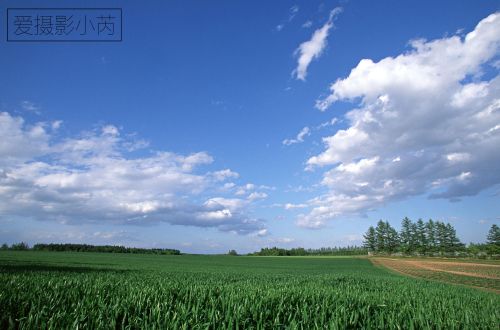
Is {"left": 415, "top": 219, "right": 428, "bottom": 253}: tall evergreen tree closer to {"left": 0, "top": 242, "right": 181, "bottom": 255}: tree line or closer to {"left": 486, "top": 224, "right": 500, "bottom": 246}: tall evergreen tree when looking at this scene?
{"left": 486, "top": 224, "right": 500, "bottom": 246}: tall evergreen tree

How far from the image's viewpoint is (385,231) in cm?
14550

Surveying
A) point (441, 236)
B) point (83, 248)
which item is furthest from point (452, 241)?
point (83, 248)

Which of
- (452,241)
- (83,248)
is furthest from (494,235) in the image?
(83,248)

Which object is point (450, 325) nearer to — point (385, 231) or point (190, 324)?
point (190, 324)

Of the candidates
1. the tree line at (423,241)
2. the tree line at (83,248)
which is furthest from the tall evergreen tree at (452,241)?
the tree line at (83,248)

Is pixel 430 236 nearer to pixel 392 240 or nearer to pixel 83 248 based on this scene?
pixel 392 240

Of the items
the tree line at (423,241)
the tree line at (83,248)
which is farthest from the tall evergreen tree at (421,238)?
the tree line at (83,248)

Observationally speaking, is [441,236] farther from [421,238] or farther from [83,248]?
[83,248]

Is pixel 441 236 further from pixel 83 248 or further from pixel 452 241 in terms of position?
pixel 83 248

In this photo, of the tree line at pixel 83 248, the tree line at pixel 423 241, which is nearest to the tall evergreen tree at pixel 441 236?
the tree line at pixel 423 241

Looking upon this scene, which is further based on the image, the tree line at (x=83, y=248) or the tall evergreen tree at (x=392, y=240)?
the tall evergreen tree at (x=392, y=240)

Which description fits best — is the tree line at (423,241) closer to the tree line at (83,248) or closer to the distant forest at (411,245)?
the distant forest at (411,245)

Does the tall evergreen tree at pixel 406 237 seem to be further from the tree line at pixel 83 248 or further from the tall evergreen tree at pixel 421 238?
the tree line at pixel 83 248

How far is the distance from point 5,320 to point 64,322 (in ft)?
4.33
